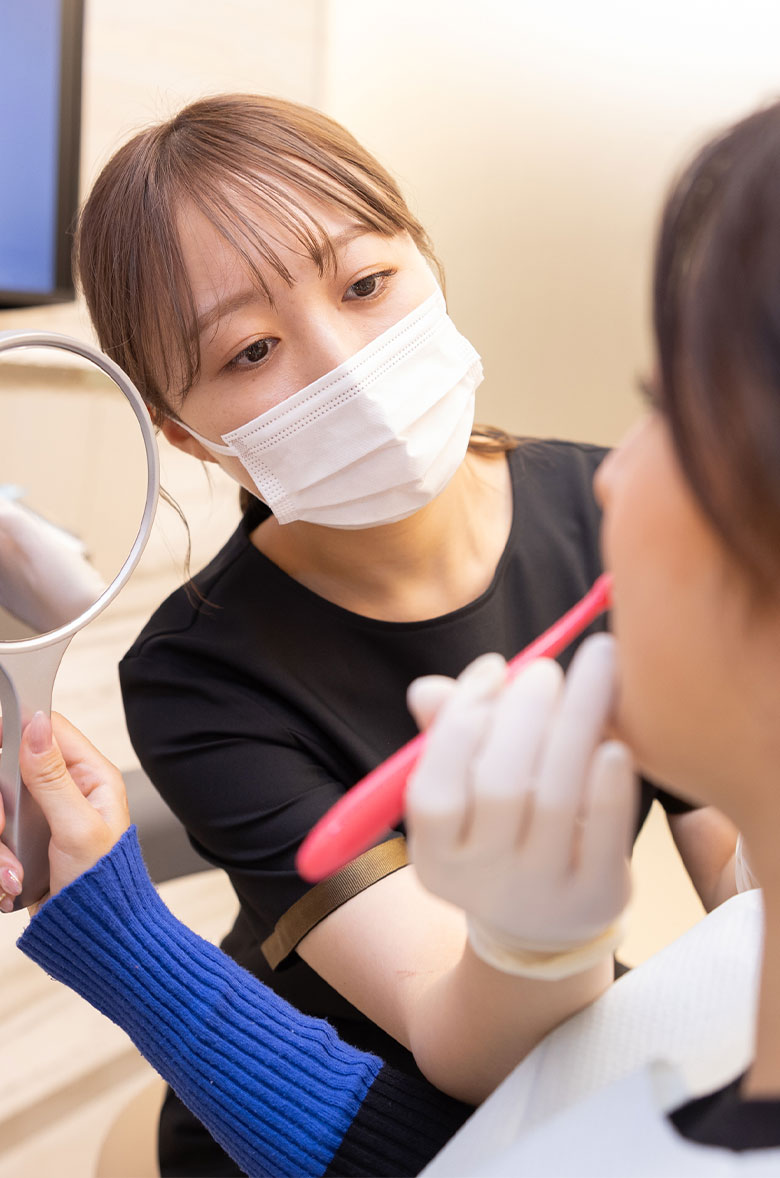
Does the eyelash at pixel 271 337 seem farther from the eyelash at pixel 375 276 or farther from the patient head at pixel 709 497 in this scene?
the patient head at pixel 709 497

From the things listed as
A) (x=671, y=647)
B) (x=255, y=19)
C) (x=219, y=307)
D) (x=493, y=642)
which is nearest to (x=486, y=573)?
(x=493, y=642)

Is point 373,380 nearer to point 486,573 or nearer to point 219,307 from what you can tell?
point 219,307

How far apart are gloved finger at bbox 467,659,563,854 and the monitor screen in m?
1.37

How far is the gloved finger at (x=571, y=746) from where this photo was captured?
0.51 meters

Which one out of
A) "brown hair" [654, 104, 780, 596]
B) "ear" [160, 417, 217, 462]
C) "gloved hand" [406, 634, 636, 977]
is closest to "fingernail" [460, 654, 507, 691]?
"gloved hand" [406, 634, 636, 977]

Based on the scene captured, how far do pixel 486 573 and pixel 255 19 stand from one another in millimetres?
1507

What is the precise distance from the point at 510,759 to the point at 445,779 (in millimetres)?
32

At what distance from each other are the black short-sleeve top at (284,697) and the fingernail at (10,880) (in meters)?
0.23

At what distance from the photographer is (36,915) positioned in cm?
83

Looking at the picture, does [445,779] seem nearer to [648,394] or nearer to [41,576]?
[648,394]

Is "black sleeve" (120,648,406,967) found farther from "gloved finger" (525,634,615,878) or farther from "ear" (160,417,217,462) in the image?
"gloved finger" (525,634,615,878)

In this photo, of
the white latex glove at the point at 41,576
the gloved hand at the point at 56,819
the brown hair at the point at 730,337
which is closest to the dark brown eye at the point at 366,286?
the white latex glove at the point at 41,576

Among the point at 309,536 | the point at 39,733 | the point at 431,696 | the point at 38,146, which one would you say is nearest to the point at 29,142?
the point at 38,146

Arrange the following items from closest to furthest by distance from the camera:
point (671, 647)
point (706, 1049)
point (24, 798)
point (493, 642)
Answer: point (671, 647) → point (706, 1049) → point (24, 798) → point (493, 642)
